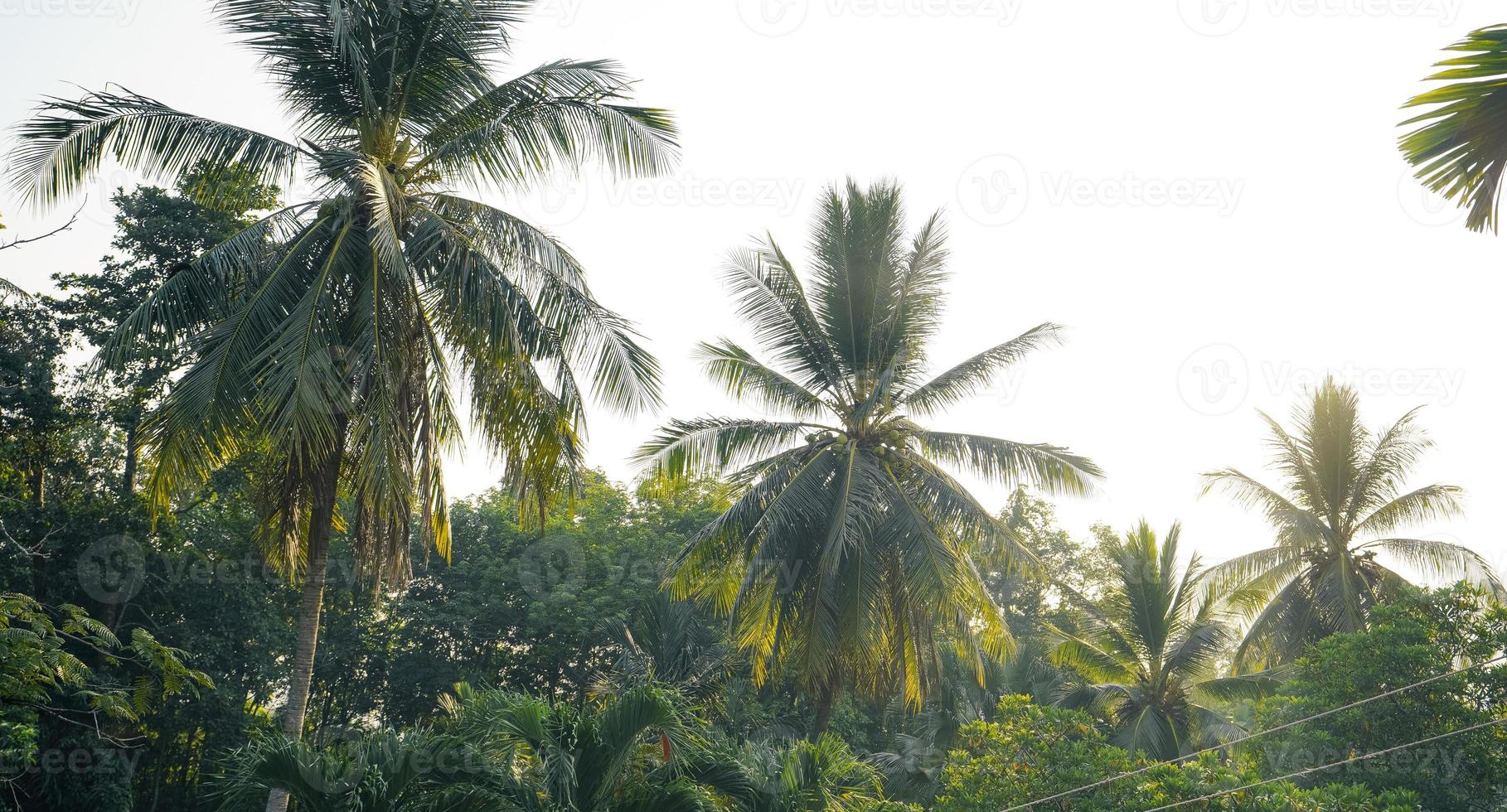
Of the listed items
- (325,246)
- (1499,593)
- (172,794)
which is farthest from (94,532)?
(1499,593)

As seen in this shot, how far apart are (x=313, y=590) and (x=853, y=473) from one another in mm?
7673

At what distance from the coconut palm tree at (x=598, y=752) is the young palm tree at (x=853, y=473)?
4.95 m

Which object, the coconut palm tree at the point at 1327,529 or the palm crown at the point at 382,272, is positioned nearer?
the palm crown at the point at 382,272

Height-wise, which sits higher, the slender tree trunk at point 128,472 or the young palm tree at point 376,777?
the slender tree trunk at point 128,472

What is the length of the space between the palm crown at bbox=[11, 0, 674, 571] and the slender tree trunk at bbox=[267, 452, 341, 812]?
0.57 ft

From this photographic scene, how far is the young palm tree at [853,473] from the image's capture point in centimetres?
1477

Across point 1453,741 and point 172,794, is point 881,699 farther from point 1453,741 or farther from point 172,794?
point 172,794

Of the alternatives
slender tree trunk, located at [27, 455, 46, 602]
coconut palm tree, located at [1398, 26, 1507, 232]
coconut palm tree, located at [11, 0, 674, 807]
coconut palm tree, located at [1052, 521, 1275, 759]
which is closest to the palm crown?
coconut palm tree, located at [11, 0, 674, 807]

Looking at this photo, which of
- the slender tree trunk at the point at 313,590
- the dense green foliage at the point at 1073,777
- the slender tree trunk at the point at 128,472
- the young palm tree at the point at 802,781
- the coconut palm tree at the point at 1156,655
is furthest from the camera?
the coconut palm tree at the point at 1156,655

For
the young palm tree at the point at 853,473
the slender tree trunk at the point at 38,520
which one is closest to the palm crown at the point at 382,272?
the young palm tree at the point at 853,473

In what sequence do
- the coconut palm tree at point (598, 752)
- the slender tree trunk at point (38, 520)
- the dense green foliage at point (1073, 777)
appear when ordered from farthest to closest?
the slender tree trunk at point (38, 520) < the dense green foliage at point (1073, 777) < the coconut palm tree at point (598, 752)

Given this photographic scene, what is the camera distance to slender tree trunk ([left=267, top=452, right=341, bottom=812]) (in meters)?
9.32

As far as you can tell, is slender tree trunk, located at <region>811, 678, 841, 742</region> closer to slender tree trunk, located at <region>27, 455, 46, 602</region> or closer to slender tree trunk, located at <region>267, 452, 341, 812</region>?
slender tree trunk, located at <region>267, 452, 341, 812</region>

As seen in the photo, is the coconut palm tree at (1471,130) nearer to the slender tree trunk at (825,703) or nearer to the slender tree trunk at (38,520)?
the slender tree trunk at (825,703)
